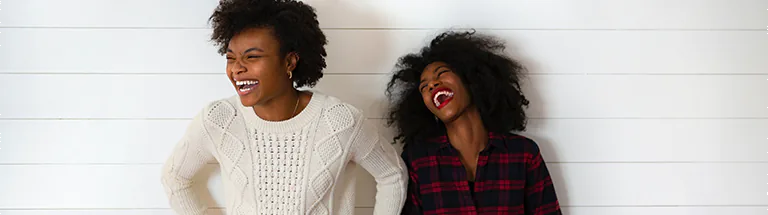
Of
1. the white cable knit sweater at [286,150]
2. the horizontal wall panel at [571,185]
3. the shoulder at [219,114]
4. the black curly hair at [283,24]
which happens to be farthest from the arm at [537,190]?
the shoulder at [219,114]

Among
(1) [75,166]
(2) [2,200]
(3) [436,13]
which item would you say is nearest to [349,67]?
(3) [436,13]

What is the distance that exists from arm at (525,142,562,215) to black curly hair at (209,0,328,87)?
0.50 meters

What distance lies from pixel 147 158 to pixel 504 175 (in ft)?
2.56

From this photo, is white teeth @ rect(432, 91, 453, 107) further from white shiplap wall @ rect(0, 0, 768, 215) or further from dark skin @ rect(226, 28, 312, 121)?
dark skin @ rect(226, 28, 312, 121)

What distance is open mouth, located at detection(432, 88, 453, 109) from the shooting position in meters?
1.16

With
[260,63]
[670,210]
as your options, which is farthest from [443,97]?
[670,210]

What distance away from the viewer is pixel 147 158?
131cm

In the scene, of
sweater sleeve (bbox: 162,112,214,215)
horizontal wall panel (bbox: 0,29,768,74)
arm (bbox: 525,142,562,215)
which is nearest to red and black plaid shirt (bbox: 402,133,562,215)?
arm (bbox: 525,142,562,215)

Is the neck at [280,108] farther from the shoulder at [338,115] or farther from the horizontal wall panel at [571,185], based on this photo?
the horizontal wall panel at [571,185]

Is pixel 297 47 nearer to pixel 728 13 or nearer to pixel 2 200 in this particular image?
pixel 2 200

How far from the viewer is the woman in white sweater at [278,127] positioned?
105cm

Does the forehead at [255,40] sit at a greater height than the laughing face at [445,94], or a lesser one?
greater

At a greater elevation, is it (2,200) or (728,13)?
(728,13)

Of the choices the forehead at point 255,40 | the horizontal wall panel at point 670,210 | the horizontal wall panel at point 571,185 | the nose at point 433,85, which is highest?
the forehead at point 255,40
